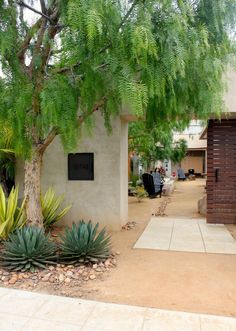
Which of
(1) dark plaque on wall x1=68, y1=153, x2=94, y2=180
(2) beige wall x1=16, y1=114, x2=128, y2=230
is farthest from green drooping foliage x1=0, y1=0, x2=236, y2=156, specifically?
(1) dark plaque on wall x1=68, y1=153, x2=94, y2=180

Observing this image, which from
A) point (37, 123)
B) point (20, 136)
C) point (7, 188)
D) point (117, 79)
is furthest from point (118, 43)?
point (7, 188)

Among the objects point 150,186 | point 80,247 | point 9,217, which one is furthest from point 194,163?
point 80,247

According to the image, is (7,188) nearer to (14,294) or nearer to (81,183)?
(81,183)

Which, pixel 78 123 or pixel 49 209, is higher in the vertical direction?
pixel 78 123

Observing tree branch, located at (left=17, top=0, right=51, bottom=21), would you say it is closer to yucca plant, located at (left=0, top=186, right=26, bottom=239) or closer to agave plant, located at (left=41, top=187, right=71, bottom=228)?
yucca plant, located at (left=0, top=186, right=26, bottom=239)

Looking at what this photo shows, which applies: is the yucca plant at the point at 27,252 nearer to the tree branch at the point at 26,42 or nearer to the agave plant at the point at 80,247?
the agave plant at the point at 80,247

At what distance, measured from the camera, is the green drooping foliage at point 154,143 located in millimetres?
10155

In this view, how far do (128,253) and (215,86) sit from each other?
10.6 feet

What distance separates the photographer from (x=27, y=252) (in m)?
4.58

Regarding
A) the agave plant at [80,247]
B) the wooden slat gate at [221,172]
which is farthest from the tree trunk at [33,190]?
the wooden slat gate at [221,172]

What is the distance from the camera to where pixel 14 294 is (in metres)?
3.83

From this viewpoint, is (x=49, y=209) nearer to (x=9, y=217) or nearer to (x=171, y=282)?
(x=9, y=217)

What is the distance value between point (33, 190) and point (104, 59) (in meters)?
2.53

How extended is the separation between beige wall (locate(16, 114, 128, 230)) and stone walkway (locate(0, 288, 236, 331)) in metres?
3.86
